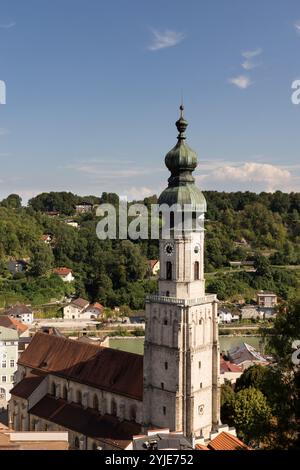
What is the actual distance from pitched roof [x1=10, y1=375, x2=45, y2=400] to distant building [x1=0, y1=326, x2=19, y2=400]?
7.49m

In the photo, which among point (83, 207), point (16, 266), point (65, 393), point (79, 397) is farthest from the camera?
point (83, 207)

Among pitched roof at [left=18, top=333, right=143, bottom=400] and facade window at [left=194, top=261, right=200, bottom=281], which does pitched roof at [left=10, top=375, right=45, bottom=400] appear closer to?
pitched roof at [left=18, top=333, right=143, bottom=400]

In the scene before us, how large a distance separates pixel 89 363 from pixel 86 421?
9.26 ft

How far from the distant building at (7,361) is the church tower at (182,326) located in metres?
17.3

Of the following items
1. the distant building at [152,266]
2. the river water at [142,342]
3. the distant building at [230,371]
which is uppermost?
the distant building at [152,266]

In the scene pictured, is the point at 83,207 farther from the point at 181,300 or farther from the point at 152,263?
the point at 181,300

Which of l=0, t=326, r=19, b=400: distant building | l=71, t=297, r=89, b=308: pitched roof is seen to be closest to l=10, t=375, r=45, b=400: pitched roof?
l=0, t=326, r=19, b=400: distant building

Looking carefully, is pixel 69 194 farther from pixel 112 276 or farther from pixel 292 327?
pixel 292 327

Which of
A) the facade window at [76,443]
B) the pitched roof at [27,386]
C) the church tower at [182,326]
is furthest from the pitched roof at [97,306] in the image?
the church tower at [182,326]

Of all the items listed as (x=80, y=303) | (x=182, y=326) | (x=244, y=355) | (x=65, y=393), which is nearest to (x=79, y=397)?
(x=65, y=393)

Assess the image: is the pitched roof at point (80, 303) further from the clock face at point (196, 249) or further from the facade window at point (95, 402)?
the clock face at point (196, 249)

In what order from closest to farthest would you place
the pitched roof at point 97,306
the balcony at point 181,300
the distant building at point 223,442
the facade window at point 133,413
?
the distant building at point 223,442, the balcony at point 181,300, the facade window at point 133,413, the pitched roof at point 97,306

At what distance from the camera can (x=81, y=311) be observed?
221ft

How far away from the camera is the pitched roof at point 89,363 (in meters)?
26.0
